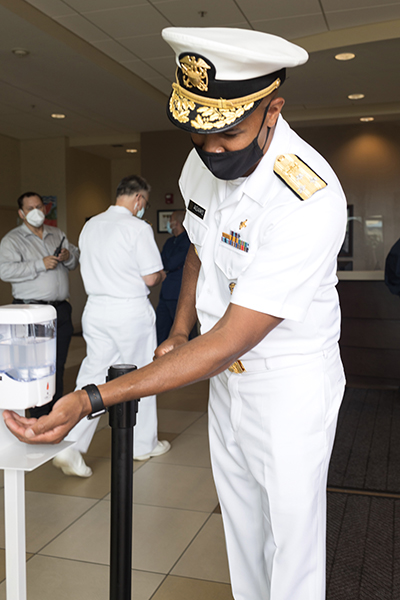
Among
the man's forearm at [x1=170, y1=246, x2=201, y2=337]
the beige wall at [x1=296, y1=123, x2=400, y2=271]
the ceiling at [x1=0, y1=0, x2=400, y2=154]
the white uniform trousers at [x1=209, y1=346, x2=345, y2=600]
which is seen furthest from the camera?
the beige wall at [x1=296, y1=123, x2=400, y2=271]

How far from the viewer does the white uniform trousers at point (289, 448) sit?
126cm

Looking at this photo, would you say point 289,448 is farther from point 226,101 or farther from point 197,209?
point 226,101

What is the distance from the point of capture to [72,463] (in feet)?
9.98

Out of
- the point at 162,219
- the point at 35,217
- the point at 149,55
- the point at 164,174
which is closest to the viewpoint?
the point at 35,217

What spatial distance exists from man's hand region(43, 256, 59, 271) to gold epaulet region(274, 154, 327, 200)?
2.87m

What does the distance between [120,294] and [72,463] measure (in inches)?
38.7

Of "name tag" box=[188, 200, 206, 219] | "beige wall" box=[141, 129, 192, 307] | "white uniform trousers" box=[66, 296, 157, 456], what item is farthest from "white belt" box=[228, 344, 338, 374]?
"beige wall" box=[141, 129, 192, 307]

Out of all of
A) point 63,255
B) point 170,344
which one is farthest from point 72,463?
point 170,344

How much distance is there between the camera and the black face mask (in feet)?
3.71

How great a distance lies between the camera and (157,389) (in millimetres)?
1037

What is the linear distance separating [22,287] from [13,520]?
9.14 ft

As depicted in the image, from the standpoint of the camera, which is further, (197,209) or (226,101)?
(197,209)

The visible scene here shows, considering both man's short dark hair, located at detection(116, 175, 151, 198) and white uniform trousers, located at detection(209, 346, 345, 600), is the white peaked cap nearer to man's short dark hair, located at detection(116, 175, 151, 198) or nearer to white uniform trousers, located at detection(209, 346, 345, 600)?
white uniform trousers, located at detection(209, 346, 345, 600)

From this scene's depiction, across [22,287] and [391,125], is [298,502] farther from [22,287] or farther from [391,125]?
[391,125]
